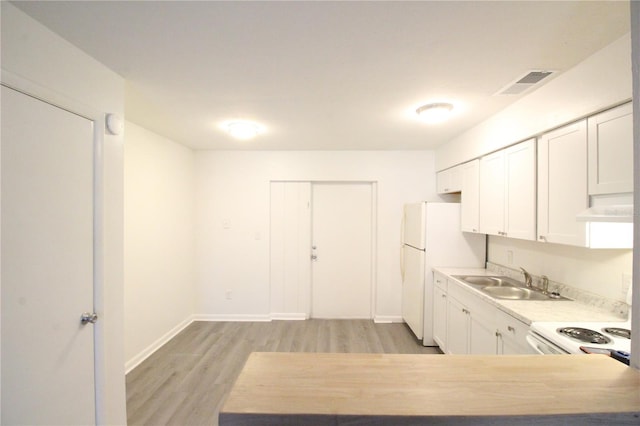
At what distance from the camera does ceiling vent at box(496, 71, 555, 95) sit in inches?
65.7

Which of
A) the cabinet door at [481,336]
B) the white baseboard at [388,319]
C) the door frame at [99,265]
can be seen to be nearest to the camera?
the door frame at [99,265]

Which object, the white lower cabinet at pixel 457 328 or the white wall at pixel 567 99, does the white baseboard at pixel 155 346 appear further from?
the white wall at pixel 567 99

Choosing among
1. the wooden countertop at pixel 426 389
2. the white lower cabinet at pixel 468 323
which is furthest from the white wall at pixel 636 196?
the white lower cabinet at pixel 468 323

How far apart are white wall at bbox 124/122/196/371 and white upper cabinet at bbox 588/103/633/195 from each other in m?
3.55

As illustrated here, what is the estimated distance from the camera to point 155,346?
297 centimetres

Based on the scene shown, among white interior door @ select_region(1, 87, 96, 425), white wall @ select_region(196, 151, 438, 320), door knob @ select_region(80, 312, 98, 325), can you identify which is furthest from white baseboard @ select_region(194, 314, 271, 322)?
door knob @ select_region(80, 312, 98, 325)

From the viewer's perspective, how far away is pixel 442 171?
355cm

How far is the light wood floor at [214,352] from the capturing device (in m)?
2.09

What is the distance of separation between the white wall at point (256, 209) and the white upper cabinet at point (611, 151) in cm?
226

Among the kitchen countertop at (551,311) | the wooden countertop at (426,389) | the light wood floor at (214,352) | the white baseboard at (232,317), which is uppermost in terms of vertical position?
the wooden countertop at (426,389)

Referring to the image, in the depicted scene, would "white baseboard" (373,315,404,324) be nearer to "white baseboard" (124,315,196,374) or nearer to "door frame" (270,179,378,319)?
"door frame" (270,179,378,319)

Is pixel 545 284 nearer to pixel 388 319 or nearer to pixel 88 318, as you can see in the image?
pixel 388 319

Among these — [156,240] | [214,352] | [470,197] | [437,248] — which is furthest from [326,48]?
[214,352]

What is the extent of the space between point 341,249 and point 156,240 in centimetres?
237
